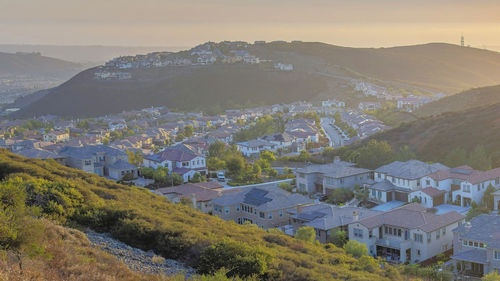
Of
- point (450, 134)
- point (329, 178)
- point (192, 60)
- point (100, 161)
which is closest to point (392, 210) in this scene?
point (329, 178)

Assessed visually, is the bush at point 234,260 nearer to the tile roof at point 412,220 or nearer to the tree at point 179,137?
the tile roof at point 412,220

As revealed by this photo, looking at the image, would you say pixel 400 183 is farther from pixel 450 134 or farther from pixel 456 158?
pixel 450 134

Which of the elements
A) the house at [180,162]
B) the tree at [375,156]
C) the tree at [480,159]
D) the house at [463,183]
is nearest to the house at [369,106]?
the tree at [375,156]

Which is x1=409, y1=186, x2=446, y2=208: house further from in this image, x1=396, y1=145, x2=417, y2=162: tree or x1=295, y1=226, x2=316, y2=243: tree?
x1=295, y1=226, x2=316, y2=243: tree

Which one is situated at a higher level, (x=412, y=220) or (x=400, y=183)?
(x=412, y=220)

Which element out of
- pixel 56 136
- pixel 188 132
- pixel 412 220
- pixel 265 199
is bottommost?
pixel 188 132

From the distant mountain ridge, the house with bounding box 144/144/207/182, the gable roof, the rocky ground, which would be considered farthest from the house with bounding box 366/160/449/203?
the rocky ground

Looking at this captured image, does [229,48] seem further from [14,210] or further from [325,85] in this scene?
[14,210]
